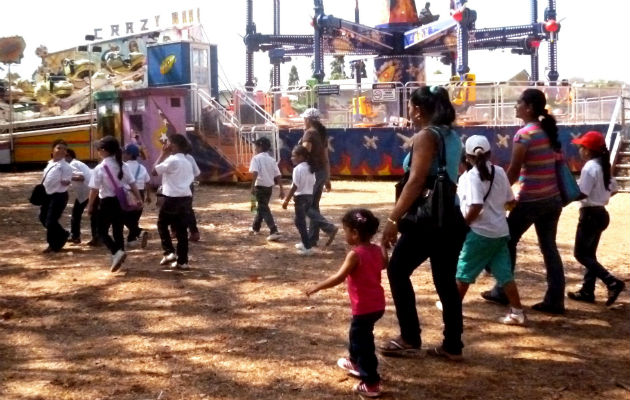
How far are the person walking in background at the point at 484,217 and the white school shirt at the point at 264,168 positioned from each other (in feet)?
15.7

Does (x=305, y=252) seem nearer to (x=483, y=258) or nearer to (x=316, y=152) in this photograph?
(x=316, y=152)

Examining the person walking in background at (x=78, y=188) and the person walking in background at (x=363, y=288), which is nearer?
the person walking in background at (x=363, y=288)

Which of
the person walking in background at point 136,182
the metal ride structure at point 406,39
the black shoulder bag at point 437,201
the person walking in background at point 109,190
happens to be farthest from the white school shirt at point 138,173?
the metal ride structure at point 406,39

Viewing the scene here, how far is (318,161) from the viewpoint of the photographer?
32.3 feet

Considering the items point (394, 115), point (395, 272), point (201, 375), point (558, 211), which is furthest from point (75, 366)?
point (394, 115)

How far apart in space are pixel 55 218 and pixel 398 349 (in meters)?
5.97

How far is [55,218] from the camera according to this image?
33.1ft

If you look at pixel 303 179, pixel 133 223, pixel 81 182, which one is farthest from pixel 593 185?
pixel 81 182

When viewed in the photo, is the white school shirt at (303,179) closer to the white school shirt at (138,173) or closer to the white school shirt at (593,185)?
the white school shirt at (138,173)

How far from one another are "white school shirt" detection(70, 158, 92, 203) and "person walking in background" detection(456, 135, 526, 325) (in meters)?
5.91

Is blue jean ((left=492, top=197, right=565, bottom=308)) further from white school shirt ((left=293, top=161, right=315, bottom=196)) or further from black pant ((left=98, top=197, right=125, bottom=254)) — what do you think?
black pant ((left=98, top=197, right=125, bottom=254))

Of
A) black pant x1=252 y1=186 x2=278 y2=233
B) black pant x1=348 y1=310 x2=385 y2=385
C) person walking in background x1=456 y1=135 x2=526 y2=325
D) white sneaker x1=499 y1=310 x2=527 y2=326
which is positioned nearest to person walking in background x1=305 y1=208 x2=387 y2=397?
black pant x1=348 y1=310 x2=385 y2=385

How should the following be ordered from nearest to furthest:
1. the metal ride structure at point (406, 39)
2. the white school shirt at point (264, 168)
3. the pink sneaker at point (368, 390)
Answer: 1. the pink sneaker at point (368, 390)
2. the white school shirt at point (264, 168)
3. the metal ride structure at point (406, 39)

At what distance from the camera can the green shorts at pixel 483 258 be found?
6125 mm
